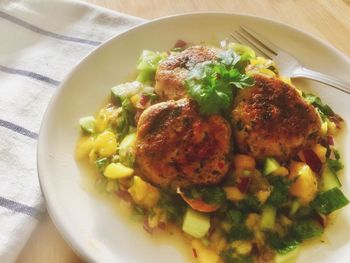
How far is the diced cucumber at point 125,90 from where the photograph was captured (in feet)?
8.23

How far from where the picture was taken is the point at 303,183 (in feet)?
6.79

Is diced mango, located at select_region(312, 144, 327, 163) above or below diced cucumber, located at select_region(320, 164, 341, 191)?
above

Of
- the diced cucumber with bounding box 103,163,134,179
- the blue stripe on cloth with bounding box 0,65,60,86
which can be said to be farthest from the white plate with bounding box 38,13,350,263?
the blue stripe on cloth with bounding box 0,65,60,86

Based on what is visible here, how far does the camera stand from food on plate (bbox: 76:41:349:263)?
2006 mm

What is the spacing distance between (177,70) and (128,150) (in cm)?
47

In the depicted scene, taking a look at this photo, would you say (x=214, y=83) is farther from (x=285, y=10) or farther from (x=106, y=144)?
(x=285, y=10)

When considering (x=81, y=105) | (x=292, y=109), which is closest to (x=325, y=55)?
(x=292, y=109)

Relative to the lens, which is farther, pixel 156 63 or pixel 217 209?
pixel 156 63

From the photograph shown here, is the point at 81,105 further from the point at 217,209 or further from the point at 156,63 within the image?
the point at 217,209

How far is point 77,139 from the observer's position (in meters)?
2.40

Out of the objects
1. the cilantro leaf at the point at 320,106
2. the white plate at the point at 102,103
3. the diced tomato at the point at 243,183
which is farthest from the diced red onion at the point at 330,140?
the diced tomato at the point at 243,183

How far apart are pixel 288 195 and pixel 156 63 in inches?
41.3

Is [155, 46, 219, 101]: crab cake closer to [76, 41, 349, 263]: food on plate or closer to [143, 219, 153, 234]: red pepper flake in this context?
[76, 41, 349, 263]: food on plate

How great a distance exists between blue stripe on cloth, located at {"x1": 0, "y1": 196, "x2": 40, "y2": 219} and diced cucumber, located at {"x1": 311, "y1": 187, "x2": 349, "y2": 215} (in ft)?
4.35
